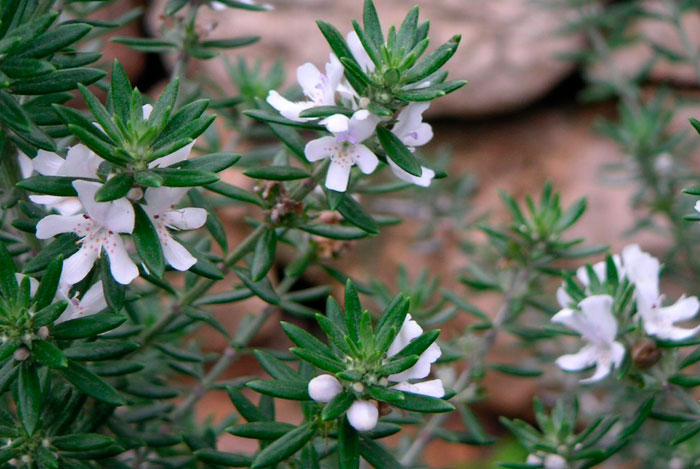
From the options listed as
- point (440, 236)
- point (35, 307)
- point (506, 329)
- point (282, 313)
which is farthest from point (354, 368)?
point (282, 313)

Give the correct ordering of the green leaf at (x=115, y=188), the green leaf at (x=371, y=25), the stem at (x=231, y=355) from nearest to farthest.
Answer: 1. the green leaf at (x=115, y=188)
2. the green leaf at (x=371, y=25)
3. the stem at (x=231, y=355)

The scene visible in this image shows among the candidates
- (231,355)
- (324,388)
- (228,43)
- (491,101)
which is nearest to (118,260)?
(324,388)

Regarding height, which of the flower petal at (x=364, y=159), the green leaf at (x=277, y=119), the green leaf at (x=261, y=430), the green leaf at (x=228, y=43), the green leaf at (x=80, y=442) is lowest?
the green leaf at (x=80, y=442)

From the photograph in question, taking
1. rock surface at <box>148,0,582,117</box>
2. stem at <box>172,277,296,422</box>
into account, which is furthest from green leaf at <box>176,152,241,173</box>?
rock surface at <box>148,0,582,117</box>

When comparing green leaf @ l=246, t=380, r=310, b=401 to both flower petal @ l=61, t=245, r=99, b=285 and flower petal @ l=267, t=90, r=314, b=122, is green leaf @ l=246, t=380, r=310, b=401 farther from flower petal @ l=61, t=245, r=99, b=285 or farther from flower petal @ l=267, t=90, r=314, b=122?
flower petal @ l=267, t=90, r=314, b=122

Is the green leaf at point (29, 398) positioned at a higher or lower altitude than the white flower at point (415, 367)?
lower

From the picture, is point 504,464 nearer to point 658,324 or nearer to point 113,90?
point 658,324

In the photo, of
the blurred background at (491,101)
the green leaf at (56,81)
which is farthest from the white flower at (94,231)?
the blurred background at (491,101)

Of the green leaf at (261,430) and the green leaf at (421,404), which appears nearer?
the green leaf at (421,404)

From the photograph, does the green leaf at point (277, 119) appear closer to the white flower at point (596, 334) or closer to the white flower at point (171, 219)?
the white flower at point (171, 219)
